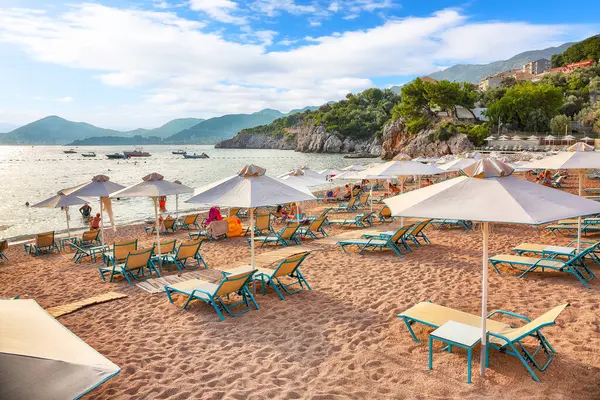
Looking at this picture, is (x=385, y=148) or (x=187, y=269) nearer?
(x=187, y=269)

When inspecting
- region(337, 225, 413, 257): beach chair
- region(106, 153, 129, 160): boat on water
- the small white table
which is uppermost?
region(106, 153, 129, 160): boat on water

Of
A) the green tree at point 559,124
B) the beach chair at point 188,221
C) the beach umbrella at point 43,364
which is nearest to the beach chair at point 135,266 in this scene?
the beach umbrella at point 43,364

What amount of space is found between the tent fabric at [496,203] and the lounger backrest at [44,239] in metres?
12.8

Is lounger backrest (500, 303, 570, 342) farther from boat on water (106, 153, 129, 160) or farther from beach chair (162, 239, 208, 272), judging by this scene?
boat on water (106, 153, 129, 160)

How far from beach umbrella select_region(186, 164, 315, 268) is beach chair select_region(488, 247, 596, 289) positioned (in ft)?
12.6

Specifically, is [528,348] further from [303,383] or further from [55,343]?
[55,343]

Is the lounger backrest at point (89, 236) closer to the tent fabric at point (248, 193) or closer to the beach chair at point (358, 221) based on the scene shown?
the beach chair at point (358, 221)

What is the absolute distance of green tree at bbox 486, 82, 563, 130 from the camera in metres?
60.8

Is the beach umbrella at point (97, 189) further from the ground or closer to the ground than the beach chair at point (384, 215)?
further from the ground

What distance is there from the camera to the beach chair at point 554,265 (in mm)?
6587

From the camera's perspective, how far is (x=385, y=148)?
276ft

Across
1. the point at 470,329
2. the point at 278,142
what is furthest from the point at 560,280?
the point at 278,142

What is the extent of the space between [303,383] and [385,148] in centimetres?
8299

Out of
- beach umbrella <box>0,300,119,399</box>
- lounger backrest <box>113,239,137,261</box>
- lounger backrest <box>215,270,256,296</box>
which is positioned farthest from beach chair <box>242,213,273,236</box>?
beach umbrella <box>0,300,119,399</box>
